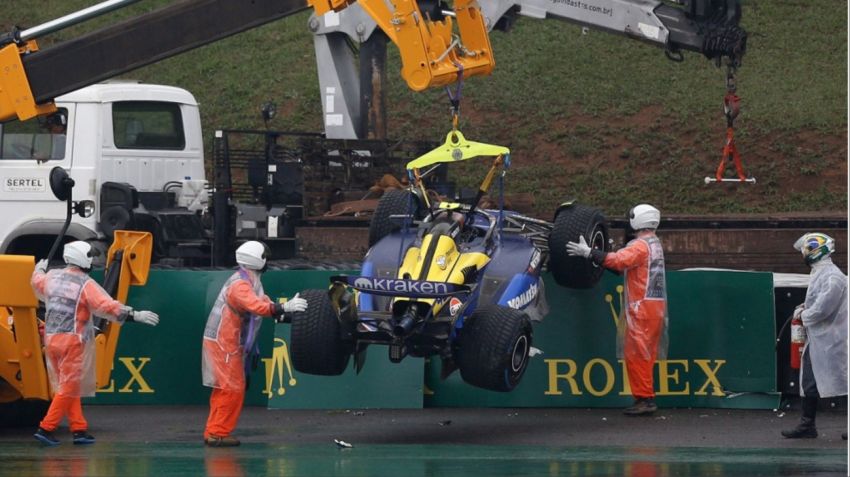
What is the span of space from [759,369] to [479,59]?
3646 millimetres

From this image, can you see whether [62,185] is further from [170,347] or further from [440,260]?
[440,260]

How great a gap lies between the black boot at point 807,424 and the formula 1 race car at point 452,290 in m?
2.13

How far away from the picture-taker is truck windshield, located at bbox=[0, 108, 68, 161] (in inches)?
676

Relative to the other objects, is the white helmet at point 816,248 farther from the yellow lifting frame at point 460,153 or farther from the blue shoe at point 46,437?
the blue shoe at point 46,437

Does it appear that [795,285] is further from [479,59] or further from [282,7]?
[282,7]

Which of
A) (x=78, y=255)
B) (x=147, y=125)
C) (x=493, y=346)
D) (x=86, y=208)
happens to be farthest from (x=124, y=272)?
(x=147, y=125)

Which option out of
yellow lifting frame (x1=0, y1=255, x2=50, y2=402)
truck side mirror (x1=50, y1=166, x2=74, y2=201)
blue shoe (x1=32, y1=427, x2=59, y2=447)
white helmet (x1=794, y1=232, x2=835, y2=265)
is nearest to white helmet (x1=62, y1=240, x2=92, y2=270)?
yellow lifting frame (x1=0, y1=255, x2=50, y2=402)

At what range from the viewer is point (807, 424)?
12.1 meters

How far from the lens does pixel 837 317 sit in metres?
12.0

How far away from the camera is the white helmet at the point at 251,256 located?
1210cm

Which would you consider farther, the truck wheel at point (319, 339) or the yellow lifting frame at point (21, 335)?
the yellow lifting frame at point (21, 335)

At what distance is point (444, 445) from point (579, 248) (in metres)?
2.08

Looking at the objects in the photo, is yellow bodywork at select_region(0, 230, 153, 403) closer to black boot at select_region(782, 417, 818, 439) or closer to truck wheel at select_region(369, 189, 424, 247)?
truck wheel at select_region(369, 189, 424, 247)

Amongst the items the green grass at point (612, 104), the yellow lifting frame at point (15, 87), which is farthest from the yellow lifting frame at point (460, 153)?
the green grass at point (612, 104)
